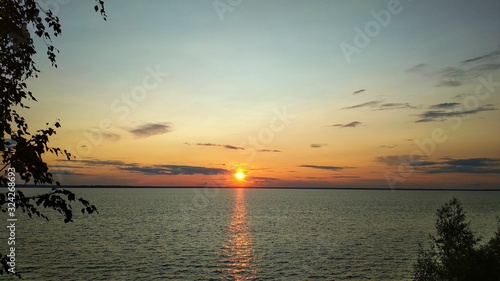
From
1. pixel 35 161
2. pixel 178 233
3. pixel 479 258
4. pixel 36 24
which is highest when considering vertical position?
pixel 36 24

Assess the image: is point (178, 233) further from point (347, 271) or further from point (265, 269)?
point (347, 271)

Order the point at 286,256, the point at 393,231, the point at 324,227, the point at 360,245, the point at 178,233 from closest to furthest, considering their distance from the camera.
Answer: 1. the point at 286,256
2. the point at 360,245
3. the point at 178,233
4. the point at 393,231
5. the point at 324,227

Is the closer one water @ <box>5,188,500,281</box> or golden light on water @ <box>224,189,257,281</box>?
water @ <box>5,188,500,281</box>

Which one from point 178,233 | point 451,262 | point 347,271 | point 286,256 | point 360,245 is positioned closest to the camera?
point 451,262

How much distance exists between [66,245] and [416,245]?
90985mm

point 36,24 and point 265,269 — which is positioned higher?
point 36,24

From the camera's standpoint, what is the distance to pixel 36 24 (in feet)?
28.2

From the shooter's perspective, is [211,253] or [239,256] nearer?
[239,256]

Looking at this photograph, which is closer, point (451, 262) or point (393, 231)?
point (451, 262)

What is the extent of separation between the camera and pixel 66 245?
290 feet

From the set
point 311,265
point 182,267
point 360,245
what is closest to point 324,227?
point 360,245

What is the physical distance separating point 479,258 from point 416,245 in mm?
50559

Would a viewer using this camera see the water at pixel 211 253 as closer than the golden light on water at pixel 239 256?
Yes

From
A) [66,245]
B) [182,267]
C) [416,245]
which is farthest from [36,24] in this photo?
[416,245]
